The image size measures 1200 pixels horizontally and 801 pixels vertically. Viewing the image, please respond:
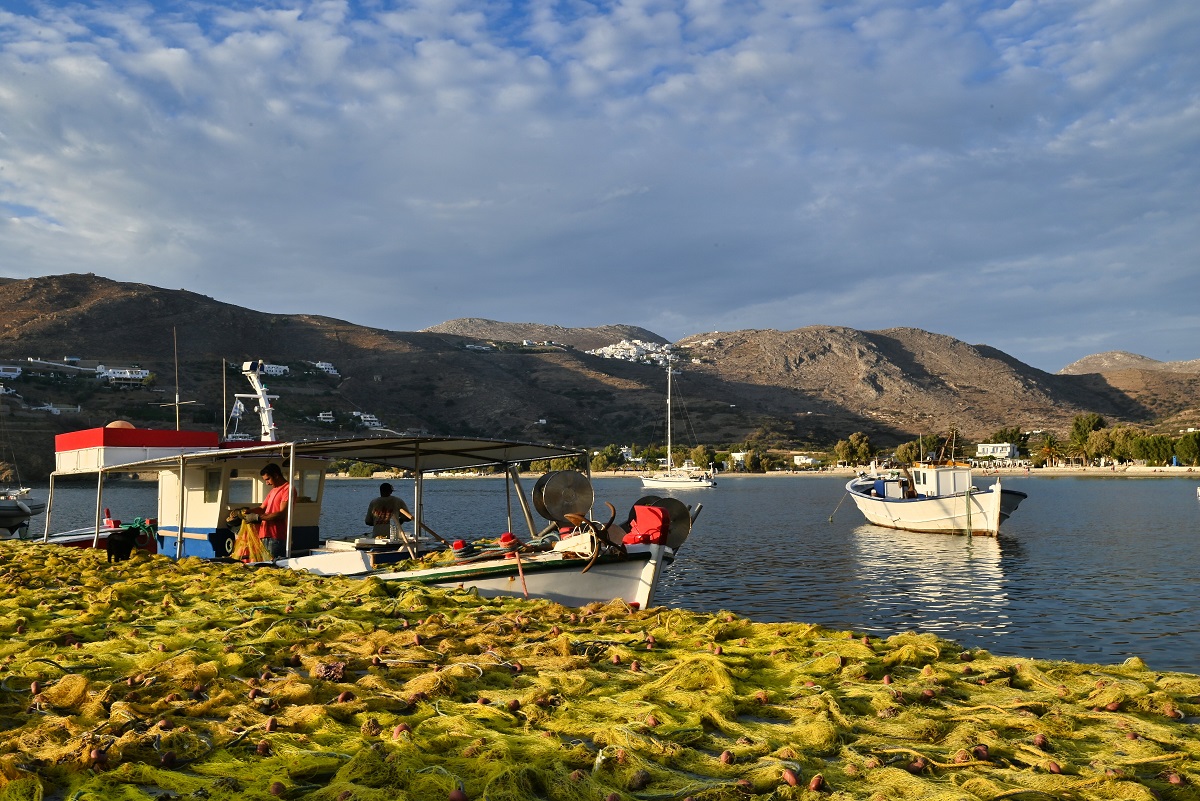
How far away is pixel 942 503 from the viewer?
4041 centimetres

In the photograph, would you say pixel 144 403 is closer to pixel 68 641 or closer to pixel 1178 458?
pixel 68 641

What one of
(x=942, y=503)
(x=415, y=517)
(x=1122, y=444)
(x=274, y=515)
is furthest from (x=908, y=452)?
(x=274, y=515)

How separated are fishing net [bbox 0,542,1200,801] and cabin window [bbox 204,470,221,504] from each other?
19.7ft

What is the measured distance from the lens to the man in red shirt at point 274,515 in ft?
Result: 56.5

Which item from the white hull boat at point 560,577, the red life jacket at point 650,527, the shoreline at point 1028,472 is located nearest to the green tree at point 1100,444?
the shoreline at point 1028,472

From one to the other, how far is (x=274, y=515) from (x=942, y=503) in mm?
32011

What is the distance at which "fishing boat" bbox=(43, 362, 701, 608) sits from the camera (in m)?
14.6

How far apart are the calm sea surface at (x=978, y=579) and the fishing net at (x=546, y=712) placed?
790cm

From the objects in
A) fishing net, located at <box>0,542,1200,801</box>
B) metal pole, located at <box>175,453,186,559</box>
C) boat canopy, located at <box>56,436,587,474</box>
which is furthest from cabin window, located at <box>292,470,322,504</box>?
fishing net, located at <box>0,542,1200,801</box>

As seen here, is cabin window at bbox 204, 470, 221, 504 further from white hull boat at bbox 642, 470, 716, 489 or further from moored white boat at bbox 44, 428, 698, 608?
white hull boat at bbox 642, 470, 716, 489

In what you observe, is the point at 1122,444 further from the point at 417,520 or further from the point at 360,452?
the point at 360,452

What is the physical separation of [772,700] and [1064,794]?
2.94 meters

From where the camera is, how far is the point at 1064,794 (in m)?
5.94

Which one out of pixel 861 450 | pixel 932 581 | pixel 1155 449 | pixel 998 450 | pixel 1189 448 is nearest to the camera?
pixel 932 581
